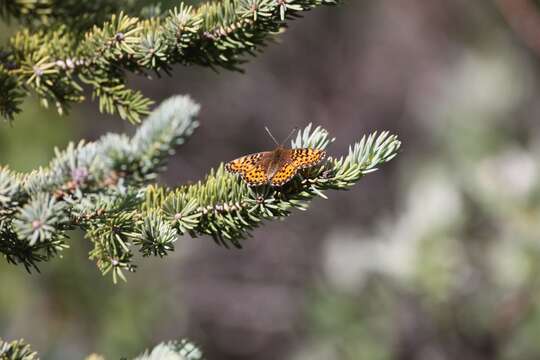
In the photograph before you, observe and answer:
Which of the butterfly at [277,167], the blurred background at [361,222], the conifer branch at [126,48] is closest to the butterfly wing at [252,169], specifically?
the butterfly at [277,167]

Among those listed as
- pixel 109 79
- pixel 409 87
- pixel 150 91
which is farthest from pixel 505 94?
pixel 109 79

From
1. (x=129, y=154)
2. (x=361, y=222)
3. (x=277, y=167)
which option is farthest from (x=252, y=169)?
(x=361, y=222)

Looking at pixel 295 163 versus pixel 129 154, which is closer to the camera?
pixel 129 154

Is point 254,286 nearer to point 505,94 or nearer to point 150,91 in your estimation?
point 150,91

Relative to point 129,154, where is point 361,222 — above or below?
below

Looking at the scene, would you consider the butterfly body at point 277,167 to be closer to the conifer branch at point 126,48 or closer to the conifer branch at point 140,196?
the conifer branch at point 140,196

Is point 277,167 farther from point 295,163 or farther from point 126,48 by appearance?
point 126,48
